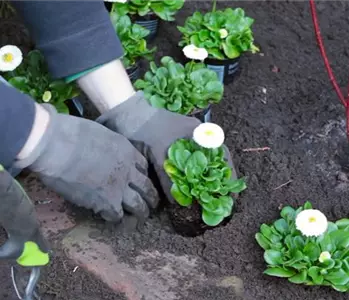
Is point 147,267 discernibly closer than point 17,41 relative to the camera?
Yes

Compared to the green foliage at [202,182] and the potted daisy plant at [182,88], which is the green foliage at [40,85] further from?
the green foliage at [202,182]

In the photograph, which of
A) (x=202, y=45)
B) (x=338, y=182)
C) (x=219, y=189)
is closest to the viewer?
(x=219, y=189)

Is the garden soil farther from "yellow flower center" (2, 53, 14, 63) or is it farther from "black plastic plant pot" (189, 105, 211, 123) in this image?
"yellow flower center" (2, 53, 14, 63)

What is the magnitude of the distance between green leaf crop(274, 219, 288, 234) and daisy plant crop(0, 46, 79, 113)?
0.72 meters

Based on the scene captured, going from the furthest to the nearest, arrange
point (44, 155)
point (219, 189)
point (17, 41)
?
point (17, 41), point (219, 189), point (44, 155)

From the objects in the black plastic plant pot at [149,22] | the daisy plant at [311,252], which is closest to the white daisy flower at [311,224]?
the daisy plant at [311,252]

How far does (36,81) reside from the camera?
2.09m

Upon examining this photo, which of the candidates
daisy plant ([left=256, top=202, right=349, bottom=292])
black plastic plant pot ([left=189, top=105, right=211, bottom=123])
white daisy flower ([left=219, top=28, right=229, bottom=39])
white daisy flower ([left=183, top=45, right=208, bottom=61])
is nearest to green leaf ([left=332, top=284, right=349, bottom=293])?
daisy plant ([left=256, top=202, right=349, bottom=292])

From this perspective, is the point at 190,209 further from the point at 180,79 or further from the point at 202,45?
the point at 202,45

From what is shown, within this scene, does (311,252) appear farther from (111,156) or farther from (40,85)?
(40,85)

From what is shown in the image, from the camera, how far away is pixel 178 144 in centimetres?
181

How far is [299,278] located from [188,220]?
0.34 metres

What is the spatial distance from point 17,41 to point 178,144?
0.90 meters

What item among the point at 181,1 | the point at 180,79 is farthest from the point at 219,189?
the point at 181,1
